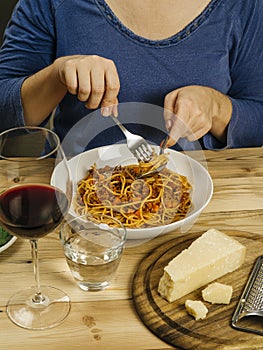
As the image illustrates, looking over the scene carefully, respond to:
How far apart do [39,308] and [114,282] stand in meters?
0.14

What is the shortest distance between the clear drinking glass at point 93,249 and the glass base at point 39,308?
0.17 feet

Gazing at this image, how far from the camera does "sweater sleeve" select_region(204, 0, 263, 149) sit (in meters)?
1.67

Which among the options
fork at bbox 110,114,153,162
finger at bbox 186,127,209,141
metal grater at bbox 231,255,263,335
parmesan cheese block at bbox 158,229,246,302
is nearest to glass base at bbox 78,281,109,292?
parmesan cheese block at bbox 158,229,246,302

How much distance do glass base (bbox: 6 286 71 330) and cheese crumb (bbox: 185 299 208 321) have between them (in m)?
0.21

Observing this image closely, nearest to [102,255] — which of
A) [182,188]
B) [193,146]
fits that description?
[182,188]

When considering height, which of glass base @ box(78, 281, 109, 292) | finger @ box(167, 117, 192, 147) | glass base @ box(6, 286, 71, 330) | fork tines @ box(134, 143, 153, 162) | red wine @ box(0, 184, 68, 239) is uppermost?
red wine @ box(0, 184, 68, 239)

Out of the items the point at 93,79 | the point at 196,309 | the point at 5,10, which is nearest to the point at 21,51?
the point at 93,79

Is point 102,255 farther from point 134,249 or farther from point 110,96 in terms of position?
point 110,96

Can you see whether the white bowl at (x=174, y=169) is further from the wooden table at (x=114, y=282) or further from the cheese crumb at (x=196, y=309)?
the cheese crumb at (x=196, y=309)

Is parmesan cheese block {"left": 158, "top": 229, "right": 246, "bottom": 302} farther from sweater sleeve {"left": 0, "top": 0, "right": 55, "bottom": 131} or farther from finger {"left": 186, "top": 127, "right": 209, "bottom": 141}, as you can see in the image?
sweater sleeve {"left": 0, "top": 0, "right": 55, "bottom": 131}

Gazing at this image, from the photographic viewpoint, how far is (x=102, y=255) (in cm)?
113

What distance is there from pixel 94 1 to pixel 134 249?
73 centimetres

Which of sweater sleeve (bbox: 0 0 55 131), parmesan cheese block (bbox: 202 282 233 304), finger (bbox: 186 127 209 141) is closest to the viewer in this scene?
parmesan cheese block (bbox: 202 282 233 304)

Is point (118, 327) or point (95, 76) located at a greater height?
point (95, 76)
